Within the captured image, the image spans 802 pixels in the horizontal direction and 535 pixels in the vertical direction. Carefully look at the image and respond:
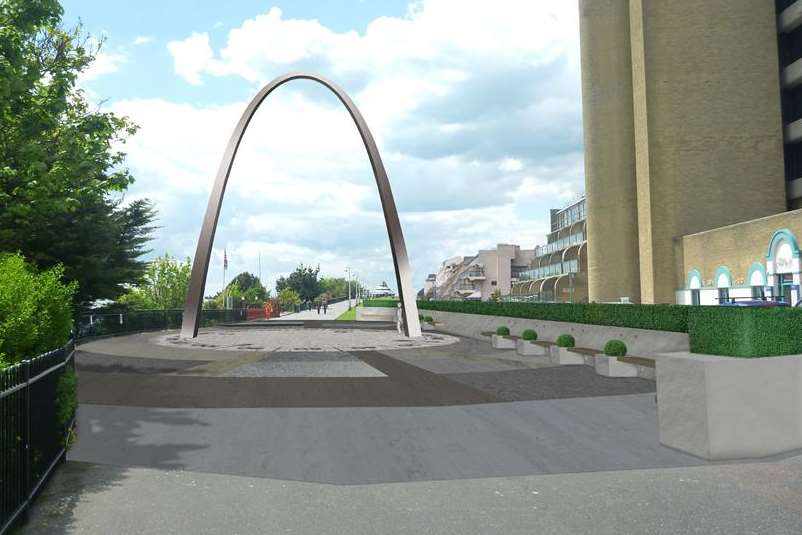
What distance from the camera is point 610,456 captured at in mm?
9094

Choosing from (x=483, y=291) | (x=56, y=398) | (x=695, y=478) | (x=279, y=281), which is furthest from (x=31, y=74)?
(x=279, y=281)

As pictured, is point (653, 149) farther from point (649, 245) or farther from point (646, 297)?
point (646, 297)

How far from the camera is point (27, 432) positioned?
696 centimetres

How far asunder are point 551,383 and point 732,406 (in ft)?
22.1

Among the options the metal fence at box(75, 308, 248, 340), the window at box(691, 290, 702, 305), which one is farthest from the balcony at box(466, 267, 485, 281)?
the window at box(691, 290, 702, 305)

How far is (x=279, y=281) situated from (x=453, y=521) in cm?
14918

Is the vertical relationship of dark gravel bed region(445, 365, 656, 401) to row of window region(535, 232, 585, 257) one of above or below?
below

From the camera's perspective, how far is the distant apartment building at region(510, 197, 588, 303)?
71.9 meters

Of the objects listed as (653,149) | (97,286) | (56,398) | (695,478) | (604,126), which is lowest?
(695,478)

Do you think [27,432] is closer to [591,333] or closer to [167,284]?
[591,333]

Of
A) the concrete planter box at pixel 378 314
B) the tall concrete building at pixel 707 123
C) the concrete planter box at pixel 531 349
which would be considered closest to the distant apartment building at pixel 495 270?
the concrete planter box at pixel 378 314

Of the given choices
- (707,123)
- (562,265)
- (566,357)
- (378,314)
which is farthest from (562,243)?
(566,357)

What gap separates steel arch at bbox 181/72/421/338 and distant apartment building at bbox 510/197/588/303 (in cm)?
3084

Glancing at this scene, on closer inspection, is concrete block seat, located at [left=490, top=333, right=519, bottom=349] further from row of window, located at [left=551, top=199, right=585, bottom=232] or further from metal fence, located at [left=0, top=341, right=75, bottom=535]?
row of window, located at [left=551, top=199, right=585, bottom=232]
